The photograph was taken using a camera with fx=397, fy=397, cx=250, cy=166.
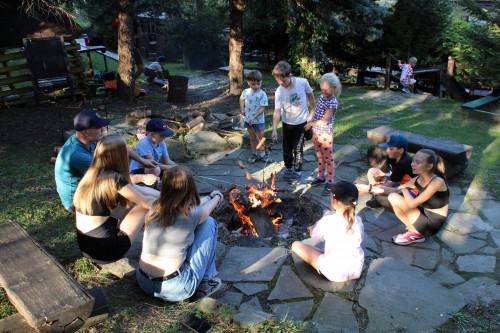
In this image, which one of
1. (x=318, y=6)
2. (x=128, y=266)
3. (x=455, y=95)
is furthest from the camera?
(x=455, y=95)

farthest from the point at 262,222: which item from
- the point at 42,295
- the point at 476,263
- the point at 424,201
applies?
the point at 42,295

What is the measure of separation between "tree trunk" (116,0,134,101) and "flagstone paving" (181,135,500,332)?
7184 millimetres

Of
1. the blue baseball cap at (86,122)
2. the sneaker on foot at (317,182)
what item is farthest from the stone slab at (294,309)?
the sneaker on foot at (317,182)

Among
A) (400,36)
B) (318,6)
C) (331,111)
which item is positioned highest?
(318,6)

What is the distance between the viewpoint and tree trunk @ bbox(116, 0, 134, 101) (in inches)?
396

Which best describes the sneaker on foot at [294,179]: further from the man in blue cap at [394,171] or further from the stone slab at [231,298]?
the stone slab at [231,298]

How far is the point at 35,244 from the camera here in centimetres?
318

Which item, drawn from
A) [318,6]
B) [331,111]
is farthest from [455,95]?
[331,111]

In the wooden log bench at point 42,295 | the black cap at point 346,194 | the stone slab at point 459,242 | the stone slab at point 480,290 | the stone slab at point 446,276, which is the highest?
the black cap at point 346,194

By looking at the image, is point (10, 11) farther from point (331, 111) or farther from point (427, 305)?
point (427, 305)

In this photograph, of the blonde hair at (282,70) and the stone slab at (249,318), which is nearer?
the stone slab at (249,318)

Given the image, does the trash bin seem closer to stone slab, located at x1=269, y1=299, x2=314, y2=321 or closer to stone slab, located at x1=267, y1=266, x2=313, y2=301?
stone slab, located at x1=267, y1=266, x2=313, y2=301

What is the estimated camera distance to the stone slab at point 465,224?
4660mm

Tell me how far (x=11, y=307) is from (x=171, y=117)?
5.84 m
